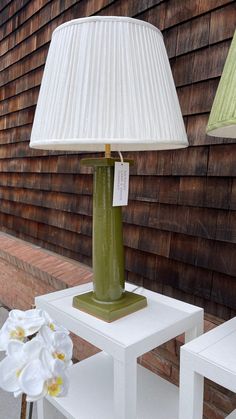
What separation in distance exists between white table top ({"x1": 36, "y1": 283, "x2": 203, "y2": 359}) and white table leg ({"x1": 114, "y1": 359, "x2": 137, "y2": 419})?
0.03m

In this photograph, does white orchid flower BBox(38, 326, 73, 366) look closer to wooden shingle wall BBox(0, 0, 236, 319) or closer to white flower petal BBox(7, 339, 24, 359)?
white flower petal BBox(7, 339, 24, 359)

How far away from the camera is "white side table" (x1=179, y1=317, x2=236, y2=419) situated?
27.9 inches

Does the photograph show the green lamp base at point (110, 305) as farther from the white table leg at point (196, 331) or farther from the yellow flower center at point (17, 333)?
the yellow flower center at point (17, 333)

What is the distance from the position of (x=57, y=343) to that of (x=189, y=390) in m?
0.37

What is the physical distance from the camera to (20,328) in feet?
1.83

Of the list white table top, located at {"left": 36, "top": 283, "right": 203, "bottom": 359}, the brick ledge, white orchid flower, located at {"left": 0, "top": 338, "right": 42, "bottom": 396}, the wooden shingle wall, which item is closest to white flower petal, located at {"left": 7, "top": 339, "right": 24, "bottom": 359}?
white orchid flower, located at {"left": 0, "top": 338, "right": 42, "bottom": 396}

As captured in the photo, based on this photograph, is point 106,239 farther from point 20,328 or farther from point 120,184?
point 20,328

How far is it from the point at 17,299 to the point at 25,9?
6.48 feet

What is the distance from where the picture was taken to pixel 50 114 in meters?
0.80

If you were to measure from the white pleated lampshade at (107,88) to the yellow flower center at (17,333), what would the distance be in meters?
0.39

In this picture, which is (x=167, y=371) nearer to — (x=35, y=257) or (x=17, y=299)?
(x=35, y=257)

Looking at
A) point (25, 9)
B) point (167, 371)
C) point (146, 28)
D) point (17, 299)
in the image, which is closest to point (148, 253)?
Result: point (167, 371)

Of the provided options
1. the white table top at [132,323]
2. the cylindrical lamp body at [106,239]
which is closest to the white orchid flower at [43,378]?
the white table top at [132,323]

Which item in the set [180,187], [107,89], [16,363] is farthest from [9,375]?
[180,187]
